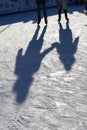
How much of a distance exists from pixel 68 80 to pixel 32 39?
3.94m

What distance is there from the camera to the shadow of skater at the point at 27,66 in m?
5.04

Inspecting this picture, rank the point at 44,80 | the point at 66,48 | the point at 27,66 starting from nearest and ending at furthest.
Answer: the point at 44,80 → the point at 27,66 → the point at 66,48

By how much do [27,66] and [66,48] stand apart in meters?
1.62

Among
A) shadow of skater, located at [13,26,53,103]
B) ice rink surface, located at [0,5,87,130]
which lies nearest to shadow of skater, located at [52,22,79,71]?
ice rink surface, located at [0,5,87,130]

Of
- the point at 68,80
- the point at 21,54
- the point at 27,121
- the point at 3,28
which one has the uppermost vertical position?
the point at 27,121

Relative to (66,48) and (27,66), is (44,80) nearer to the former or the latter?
(27,66)

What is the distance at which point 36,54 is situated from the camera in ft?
24.2

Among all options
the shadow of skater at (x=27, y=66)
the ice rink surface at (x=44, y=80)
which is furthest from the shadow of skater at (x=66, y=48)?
the shadow of skater at (x=27, y=66)

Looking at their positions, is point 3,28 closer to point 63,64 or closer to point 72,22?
point 72,22

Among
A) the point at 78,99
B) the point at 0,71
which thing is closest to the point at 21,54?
the point at 0,71

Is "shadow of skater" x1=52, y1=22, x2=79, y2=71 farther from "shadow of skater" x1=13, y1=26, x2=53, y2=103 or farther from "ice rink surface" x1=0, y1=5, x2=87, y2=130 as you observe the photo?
"shadow of skater" x1=13, y1=26, x2=53, y2=103

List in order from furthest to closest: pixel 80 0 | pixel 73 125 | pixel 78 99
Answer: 1. pixel 80 0
2. pixel 78 99
3. pixel 73 125

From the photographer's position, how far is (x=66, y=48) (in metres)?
7.68

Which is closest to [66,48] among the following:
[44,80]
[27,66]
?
[27,66]
